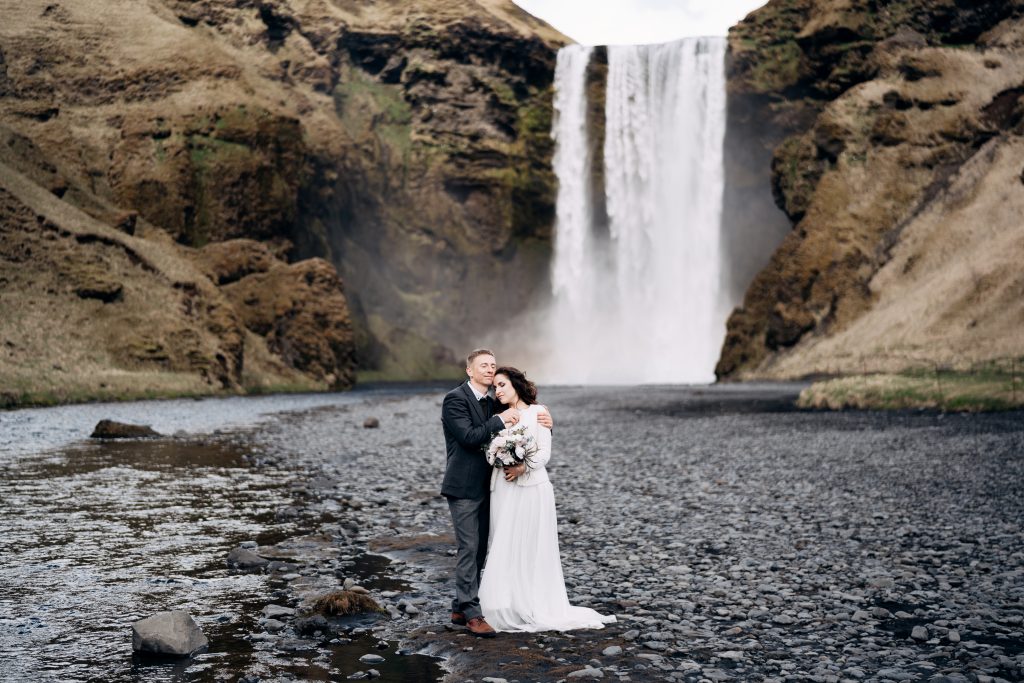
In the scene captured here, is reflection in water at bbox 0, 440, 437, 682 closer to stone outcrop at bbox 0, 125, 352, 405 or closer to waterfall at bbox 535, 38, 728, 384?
stone outcrop at bbox 0, 125, 352, 405

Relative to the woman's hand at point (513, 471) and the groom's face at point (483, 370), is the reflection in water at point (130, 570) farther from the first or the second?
the groom's face at point (483, 370)

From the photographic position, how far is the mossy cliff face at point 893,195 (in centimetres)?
5672

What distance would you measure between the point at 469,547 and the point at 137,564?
198 inches

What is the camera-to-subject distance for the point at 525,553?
923 centimetres

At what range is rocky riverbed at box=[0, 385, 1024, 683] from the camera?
799 centimetres

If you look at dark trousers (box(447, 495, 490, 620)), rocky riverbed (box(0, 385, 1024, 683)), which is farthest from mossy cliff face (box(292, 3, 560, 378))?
dark trousers (box(447, 495, 490, 620))

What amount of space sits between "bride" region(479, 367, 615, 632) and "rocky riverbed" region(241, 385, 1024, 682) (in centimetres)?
29

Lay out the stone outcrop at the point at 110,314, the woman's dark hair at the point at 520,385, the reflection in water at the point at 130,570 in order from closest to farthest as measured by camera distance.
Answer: the reflection in water at the point at 130,570
the woman's dark hair at the point at 520,385
the stone outcrop at the point at 110,314

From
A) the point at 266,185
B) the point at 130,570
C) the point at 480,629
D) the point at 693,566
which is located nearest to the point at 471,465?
the point at 480,629

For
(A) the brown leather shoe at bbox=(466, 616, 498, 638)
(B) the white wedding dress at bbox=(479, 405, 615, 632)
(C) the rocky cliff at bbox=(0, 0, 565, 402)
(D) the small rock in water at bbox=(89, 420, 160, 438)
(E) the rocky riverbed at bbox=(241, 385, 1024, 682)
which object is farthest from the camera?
(C) the rocky cliff at bbox=(0, 0, 565, 402)

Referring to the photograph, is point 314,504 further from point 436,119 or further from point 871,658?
point 436,119

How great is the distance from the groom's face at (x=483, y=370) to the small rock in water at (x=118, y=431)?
23265 mm

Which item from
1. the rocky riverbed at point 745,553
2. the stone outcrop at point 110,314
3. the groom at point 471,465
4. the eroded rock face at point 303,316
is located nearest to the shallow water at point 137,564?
the rocky riverbed at point 745,553

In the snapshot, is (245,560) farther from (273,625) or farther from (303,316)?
(303,316)
